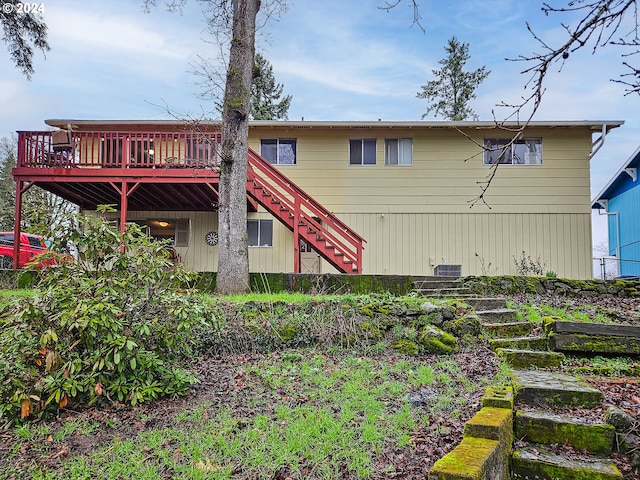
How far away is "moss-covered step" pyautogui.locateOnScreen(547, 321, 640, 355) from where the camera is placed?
4.96 m

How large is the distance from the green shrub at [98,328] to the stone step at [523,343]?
340 centimetres

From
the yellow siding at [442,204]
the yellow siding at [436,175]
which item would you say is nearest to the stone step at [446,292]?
the yellow siding at [442,204]

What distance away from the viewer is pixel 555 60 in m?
3.04

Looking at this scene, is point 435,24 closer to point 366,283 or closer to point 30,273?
point 366,283

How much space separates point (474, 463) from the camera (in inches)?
94.5

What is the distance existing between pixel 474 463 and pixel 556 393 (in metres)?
1.58

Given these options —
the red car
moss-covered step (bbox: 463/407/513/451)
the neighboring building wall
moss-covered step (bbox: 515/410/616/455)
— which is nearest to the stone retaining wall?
moss-covered step (bbox: 515/410/616/455)

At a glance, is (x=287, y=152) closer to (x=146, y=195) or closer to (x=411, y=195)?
(x=411, y=195)

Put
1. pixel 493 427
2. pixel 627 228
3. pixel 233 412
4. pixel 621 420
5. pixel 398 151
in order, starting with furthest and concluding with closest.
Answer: pixel 627 228, pixel 398 151, pixel 233 412, pixel 621 420, pixel 493 427

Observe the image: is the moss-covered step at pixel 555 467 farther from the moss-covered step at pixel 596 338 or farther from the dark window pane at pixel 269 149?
A: the dark window pane at pixel 269 149

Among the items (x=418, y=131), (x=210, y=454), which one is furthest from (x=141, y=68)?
(x=210, y=454)

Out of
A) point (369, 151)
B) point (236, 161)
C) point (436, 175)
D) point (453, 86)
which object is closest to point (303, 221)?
point (236, 161)

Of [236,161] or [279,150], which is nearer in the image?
[236,161]

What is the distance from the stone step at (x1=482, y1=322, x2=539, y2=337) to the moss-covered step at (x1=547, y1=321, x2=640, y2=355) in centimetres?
70
